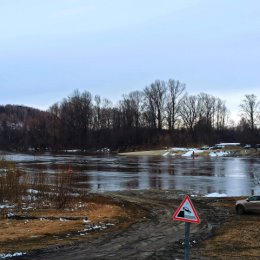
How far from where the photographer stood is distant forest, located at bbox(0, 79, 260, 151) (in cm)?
15325

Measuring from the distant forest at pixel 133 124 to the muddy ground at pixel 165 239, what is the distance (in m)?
121

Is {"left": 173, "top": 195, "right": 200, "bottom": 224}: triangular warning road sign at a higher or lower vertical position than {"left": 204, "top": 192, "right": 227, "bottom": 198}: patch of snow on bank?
higher

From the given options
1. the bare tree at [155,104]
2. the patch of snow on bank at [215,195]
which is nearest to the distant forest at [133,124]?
the bare tree at [155,104]

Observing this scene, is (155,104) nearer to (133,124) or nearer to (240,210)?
(133,124)

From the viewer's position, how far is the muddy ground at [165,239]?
13.5m

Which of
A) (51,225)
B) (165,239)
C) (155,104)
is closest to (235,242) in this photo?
(165,239)

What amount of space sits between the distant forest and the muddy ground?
12121 cm

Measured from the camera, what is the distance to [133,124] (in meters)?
163

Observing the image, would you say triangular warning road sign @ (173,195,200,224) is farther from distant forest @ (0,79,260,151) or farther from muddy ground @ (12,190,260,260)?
distant forest @ (0,79,260,151)

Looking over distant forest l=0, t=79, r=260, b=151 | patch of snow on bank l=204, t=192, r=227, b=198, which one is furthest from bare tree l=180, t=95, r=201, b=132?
patch of snow on bank l=204, t=192, r=227, b=198

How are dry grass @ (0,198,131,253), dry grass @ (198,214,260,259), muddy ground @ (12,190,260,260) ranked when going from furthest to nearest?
dry grass @ (0,198,131,253) → dry grass @ (198,214,260,259) → muddy ground @ (12,190,260,260)

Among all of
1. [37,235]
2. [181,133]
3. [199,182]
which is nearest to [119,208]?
[37,235]

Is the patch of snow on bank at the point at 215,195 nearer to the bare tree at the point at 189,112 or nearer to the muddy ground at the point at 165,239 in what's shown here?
the muddy ground at the point at 165,239

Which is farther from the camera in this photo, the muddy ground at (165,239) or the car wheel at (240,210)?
the car wheel at (240,210)
